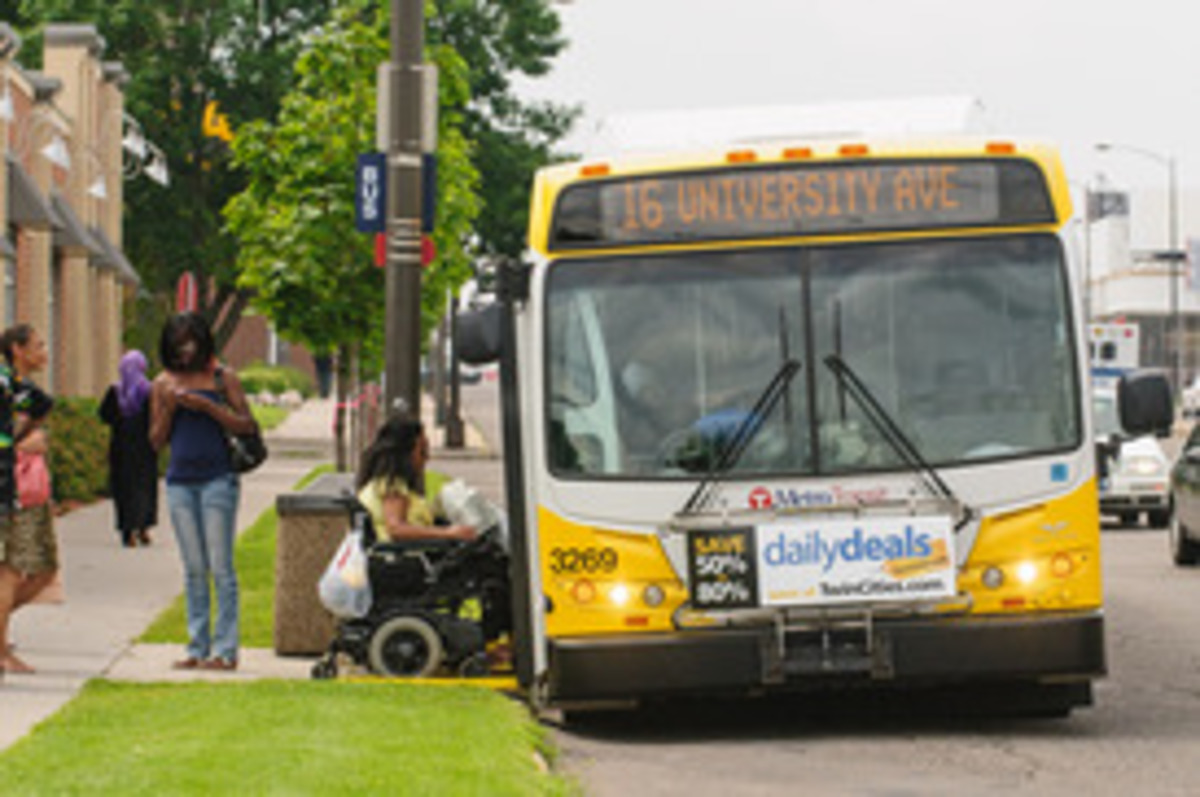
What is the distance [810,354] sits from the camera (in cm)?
1159

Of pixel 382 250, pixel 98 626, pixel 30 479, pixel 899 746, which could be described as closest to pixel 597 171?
pixel 899 746

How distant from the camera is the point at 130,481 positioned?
23.7 metres

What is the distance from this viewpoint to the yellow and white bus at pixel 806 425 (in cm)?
1136

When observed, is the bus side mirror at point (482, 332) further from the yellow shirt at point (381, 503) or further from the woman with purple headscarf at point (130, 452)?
the woman with purple headscarf at point (130, 452)

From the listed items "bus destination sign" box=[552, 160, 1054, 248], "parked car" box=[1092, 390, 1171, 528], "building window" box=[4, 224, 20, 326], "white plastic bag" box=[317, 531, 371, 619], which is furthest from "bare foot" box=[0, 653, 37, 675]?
"building window" box=[4, 224, 20, 326]

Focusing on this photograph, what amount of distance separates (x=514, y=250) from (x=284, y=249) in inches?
828

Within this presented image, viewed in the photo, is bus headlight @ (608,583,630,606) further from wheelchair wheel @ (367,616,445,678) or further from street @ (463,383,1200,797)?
wheelchair wheel @ (367,616,445,678)

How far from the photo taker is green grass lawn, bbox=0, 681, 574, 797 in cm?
912

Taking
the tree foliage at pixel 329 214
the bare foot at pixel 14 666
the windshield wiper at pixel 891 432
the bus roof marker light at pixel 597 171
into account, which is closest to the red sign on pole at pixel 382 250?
the bare foot at pixel 14 666

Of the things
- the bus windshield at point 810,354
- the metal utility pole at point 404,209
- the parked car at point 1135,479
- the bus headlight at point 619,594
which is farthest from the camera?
the parked car at point 1135,479

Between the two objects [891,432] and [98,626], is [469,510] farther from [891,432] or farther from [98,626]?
[98,626]

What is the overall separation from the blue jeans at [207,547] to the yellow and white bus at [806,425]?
6.11ft

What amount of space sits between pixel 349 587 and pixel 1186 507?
11874mm

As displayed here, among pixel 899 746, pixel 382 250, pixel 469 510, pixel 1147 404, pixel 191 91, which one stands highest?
pixel 191 91
